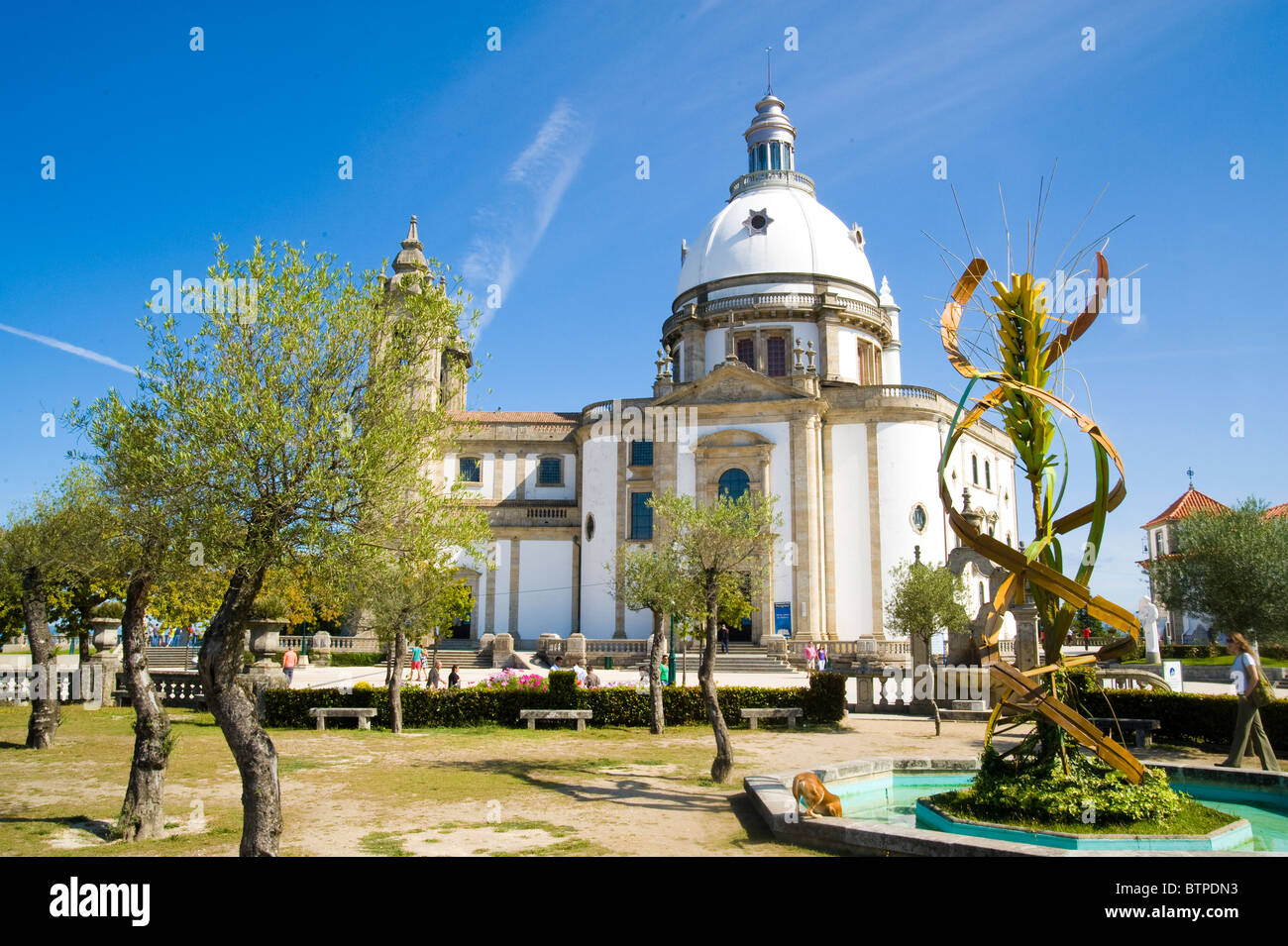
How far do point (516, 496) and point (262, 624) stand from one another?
16428 mm

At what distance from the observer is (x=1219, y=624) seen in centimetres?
2416

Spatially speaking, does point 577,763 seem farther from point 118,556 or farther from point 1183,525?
point 1183,525

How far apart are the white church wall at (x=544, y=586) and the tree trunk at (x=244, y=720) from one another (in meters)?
31.6

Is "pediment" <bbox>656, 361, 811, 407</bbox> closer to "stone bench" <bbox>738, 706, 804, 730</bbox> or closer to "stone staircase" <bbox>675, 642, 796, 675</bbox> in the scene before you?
"stone staircase" <bbox>675, 642, 796, 675</bbox>

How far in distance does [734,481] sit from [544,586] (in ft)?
34.5

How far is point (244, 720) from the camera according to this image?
860 centimetres

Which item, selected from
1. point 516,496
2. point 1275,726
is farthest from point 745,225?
point 1275,726

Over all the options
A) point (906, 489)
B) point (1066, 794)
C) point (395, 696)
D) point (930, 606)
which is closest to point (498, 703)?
point (395, 696)

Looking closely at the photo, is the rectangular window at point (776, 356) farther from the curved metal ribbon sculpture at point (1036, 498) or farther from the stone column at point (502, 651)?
the curved metal ribbon sculpture at point (1036, 498)

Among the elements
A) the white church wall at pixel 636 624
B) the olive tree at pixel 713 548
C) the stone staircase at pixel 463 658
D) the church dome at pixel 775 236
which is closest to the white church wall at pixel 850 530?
the white church wall at pixel 636 624

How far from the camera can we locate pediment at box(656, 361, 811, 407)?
1491 inches

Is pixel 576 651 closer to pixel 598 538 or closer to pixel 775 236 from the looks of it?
pixel 598 538

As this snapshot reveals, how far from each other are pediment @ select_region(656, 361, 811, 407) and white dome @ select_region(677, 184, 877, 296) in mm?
7517

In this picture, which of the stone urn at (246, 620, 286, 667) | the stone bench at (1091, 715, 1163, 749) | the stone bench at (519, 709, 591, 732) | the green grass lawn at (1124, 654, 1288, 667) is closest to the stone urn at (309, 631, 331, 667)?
the stone urn at (246, 620, 286, 667)
